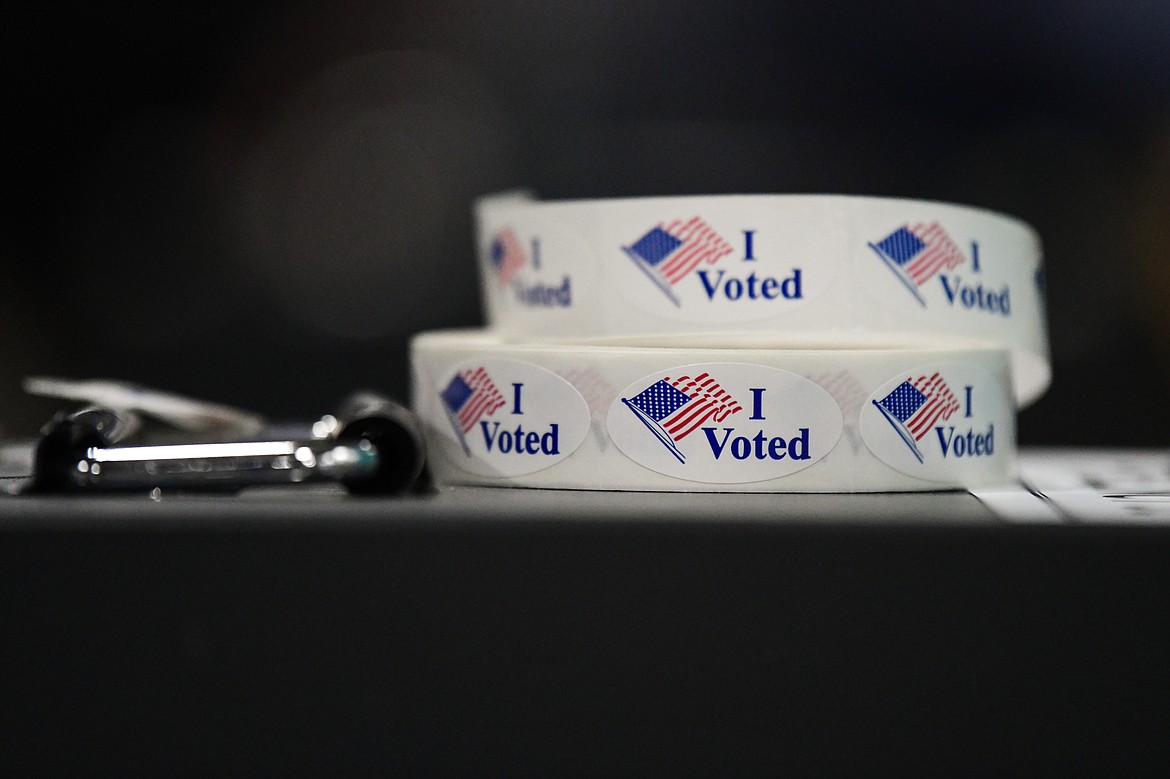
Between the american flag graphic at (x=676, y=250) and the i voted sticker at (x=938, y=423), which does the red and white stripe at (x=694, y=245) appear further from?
the i voted sticker at (x=938, y=423)

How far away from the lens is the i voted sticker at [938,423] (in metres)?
0.67

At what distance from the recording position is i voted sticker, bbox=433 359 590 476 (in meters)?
0.68

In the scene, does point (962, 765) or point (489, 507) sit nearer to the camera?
point (962, 765)

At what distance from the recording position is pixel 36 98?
154cm

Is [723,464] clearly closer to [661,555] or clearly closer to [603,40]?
[661,555]

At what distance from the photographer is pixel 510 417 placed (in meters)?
0.69

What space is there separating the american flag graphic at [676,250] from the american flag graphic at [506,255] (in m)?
0.10

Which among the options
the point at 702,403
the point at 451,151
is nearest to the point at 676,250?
the point at 702,403

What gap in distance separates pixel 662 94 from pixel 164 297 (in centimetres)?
77

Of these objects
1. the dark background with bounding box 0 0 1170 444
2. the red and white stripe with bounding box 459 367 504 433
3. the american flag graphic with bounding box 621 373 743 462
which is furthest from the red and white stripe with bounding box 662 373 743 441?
the dark background with bounding box 0 0 1170 444

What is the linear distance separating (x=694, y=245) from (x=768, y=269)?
0.16 feet

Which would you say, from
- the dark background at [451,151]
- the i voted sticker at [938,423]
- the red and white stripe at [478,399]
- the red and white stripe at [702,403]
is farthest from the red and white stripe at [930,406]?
the dark background at [451,151]

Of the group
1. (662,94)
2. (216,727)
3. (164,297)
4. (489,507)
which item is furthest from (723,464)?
(164,297)

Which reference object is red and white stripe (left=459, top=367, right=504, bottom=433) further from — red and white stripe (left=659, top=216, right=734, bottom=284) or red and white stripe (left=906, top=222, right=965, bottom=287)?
red and white stripe (left=906, top=222, right=965, bottom=287)
